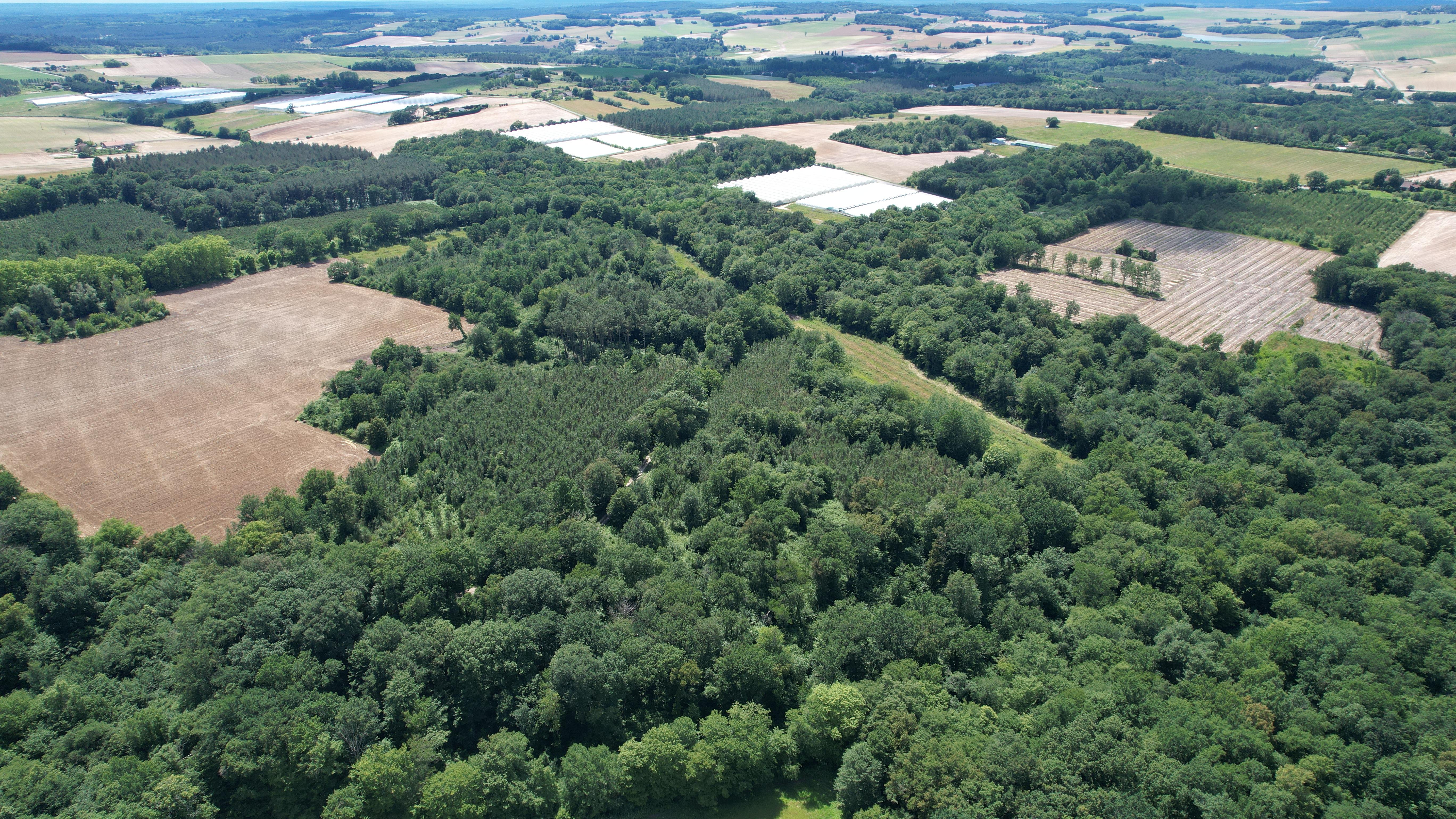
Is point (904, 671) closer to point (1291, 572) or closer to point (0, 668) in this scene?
point (1291, 572)

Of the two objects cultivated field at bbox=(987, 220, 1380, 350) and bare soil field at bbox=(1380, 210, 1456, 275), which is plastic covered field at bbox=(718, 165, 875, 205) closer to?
cultivated field at bbox=(987, 220, 1380, 350)

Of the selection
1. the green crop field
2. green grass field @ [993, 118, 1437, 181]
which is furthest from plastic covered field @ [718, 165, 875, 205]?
green grass field @ [993, 118, 1437, 181]

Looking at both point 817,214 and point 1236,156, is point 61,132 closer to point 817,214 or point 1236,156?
point 817,214

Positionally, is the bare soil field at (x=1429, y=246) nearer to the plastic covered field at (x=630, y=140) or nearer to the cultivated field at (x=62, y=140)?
the plastic covered field at (x=630, y=140)

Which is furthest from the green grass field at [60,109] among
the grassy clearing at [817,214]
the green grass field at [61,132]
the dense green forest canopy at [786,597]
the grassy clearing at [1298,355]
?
the grassy clearing at [1298,355]

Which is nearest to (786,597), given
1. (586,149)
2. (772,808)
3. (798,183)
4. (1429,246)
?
(772,808)

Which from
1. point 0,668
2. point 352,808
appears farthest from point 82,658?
point 352,808
